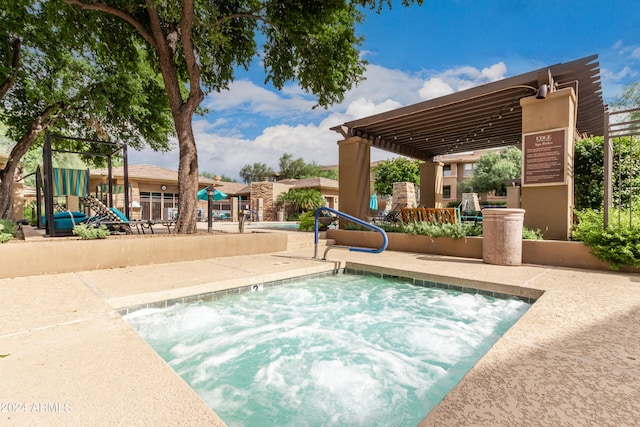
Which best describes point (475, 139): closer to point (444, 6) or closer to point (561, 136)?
point (444, 6)

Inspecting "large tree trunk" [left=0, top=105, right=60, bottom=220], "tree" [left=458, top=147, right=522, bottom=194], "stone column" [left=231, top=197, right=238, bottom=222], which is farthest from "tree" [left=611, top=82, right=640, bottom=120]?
"large tree trunk" [left=0, top=105, right=60, bottom=220]

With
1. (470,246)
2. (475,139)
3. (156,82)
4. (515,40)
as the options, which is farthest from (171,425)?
(515,40)

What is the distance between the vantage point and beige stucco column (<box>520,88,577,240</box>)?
5570mm

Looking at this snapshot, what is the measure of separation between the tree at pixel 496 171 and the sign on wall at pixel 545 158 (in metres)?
21.6

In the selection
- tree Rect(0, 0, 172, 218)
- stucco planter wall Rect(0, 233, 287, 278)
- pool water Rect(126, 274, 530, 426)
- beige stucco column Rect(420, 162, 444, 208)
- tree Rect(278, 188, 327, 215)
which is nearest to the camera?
pool water Rect(126, 274, 530, 426)

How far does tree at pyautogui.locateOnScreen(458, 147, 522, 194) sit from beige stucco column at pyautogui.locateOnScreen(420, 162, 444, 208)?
1515 centimetres

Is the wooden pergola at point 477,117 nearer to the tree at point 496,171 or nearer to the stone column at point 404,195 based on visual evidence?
the stone column at point 404,195

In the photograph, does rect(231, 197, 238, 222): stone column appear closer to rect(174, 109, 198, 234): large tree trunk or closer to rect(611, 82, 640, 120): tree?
rect(174, 109, 198, 234): large tree trunk

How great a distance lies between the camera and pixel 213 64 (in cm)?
939

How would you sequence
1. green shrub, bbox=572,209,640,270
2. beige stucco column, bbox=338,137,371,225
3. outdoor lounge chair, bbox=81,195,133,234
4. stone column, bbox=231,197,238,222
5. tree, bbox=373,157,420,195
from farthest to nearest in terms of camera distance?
1. tree, bbox=373,157,420,195
2. stone column, bbox=231,197,238,222
3. beige stucco column, bbox=338,137,371,225
4. outdoor lounge chair, bbox=81,195,133,234
5. green shrub, bbox=572,209,640,270

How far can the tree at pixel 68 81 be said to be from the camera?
7734 millimetres

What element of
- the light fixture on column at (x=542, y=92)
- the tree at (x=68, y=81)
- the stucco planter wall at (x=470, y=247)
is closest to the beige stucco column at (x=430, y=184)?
the stucco planter wall at (x=470, y=247)

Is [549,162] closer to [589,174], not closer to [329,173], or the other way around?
[589,174]

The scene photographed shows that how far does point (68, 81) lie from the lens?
27.6 ft
